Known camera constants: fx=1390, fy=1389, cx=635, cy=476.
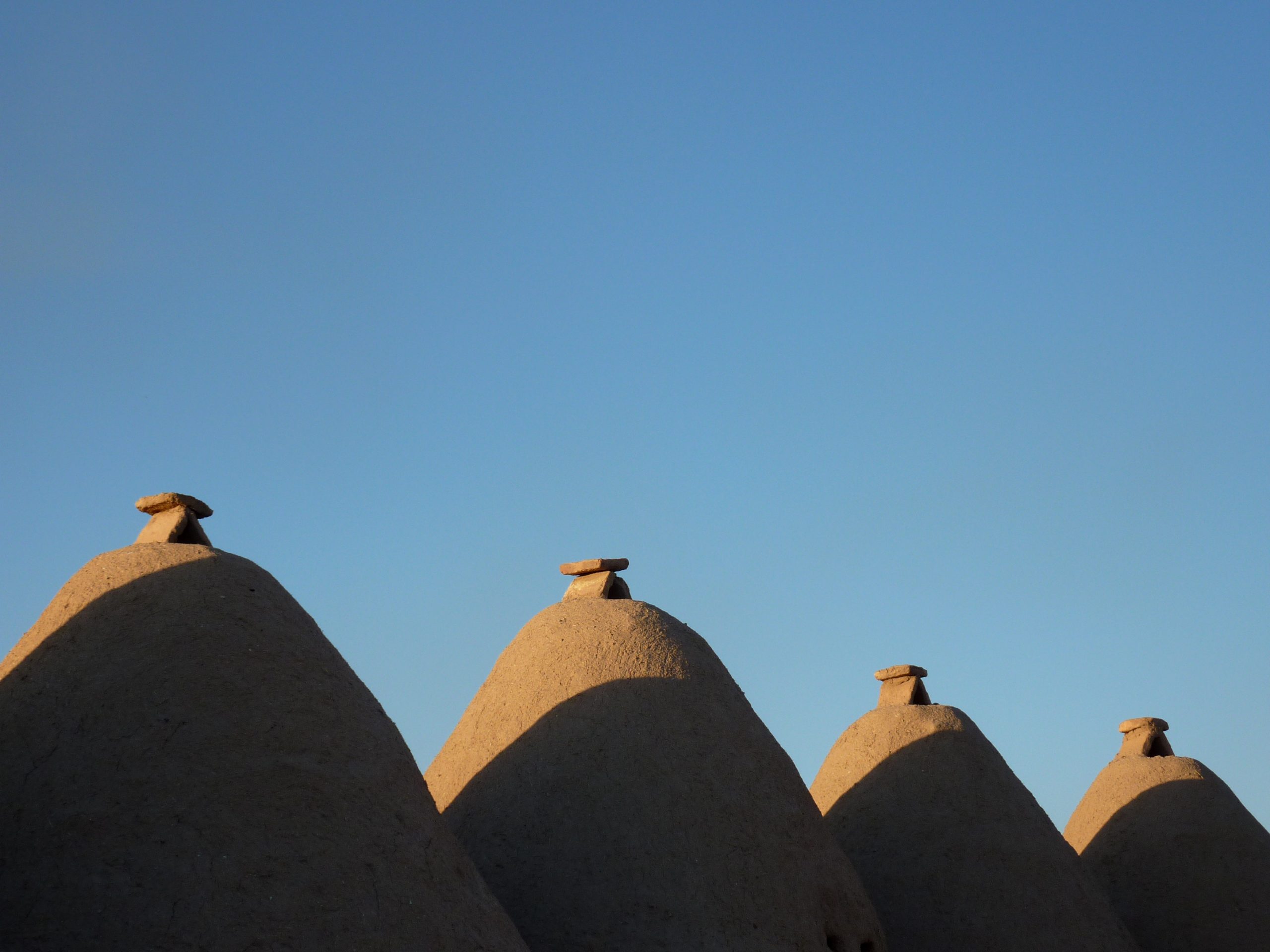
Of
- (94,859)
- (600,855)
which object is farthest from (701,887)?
(94,859)

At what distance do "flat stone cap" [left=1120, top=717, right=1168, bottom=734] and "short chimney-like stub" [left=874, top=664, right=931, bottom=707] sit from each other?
391cm

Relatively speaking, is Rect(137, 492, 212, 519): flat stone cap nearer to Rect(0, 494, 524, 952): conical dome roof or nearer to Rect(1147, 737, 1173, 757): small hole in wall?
Rect(0, 494, 524, 952): conical dome roof

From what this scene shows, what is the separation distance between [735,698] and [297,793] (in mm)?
4772

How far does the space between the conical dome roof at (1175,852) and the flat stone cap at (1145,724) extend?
0.27ft

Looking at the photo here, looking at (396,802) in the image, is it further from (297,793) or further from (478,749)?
(478,749)

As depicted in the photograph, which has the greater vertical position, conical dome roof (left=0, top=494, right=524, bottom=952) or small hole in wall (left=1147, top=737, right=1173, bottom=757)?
small hole in wall (left=1147, top=737, right=1173, bottom=757)

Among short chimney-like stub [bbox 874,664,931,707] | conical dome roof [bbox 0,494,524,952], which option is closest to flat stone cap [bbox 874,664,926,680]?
short chimney-like stub [bbox 874,664,931,707]

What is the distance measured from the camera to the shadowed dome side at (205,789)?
22.4ft

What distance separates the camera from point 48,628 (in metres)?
8.27

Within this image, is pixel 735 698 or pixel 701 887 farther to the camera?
pixel 735 698

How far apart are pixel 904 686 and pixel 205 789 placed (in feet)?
30.5

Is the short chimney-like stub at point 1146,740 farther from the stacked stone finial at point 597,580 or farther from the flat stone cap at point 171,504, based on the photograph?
the flat stone cap at point 171,504

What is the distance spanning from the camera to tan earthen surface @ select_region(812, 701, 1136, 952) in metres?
12.9

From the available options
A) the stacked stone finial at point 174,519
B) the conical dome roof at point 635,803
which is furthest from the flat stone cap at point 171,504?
the conical dome roof at point 635,803
